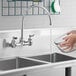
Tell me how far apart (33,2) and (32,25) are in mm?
229

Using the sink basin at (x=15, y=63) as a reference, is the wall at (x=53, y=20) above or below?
Result: above

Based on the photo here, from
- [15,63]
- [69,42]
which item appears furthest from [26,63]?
[69,42]

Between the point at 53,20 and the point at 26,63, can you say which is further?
the point at 53,20

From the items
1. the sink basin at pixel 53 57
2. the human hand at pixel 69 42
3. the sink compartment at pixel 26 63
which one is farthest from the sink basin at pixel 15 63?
the human hand at pixel 69 42

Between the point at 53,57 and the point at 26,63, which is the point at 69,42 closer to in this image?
the point at 53,57

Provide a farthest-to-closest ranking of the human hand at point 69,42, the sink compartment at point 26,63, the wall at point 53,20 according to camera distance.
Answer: the human hand at point 69,42
the wall at point 53,20
the sink compartment at point 26,63

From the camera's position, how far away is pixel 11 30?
2.46 meters

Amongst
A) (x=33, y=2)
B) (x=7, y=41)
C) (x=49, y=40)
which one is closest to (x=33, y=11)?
(x=33, y=2)

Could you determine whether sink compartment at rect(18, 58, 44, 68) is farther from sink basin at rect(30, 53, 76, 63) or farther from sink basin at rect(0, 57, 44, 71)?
sink basin at rect(30, 53, 76, 63)

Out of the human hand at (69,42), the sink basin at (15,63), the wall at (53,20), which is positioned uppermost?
the wall at (53,20)

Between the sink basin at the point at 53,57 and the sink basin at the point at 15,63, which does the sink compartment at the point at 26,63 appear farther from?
the sink basin at the point at 53,57

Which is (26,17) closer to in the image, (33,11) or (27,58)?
(33,11)

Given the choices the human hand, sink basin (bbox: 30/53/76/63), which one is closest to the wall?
the human hand

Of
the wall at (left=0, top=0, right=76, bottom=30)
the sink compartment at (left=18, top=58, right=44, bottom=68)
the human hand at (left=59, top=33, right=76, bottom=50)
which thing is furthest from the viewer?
the human hand at (left=59, top=33, right=76, bottom=50)
